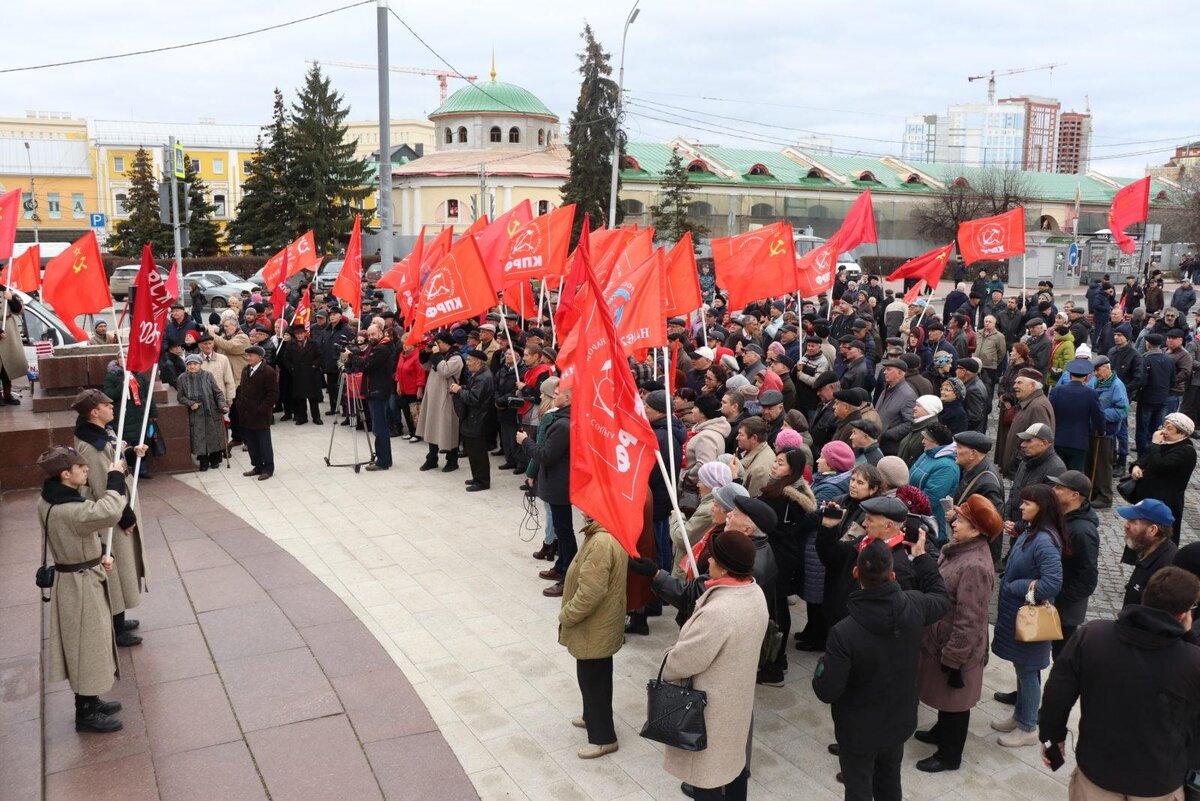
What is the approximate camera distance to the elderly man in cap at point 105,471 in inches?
264

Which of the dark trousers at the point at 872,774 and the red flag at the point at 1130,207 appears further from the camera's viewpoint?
the red flag at the point at 1130,207

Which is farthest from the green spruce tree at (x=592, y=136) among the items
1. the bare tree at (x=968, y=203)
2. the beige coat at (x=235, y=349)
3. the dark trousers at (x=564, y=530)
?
the dark trousers at (x=564, y=530)

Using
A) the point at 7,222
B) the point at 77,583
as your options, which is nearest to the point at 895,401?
the point at 77,583

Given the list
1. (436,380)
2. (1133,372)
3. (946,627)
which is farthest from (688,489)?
(1133,372)

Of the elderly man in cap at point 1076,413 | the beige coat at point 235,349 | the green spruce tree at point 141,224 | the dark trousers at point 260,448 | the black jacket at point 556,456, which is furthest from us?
the green spruce tree at point 141,224

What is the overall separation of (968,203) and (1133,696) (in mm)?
61220

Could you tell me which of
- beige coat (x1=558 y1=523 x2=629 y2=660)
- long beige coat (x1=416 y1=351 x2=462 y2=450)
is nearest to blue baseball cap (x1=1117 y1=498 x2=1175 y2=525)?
beige coat (x1=558 y1=523 x2=629 y2=660)

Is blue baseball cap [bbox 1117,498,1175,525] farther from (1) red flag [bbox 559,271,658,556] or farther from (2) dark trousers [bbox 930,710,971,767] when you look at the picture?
(1) red flag [bbox 559,271,658,556]

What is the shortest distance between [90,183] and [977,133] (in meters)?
139

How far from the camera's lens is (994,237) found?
15477 millimetres

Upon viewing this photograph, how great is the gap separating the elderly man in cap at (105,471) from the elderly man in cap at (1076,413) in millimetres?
8656

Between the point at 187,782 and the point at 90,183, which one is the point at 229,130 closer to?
the point at 90,183

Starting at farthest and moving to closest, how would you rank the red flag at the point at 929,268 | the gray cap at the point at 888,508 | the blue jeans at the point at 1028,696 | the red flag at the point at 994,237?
the red flag at the point at 994,237, the red flag at the point at 929,268, the blue jeans at the point at 1028,696, the gray cap at the point at 888,508

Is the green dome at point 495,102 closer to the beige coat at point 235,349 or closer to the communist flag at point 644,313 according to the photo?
the beige coat at point 235,349
